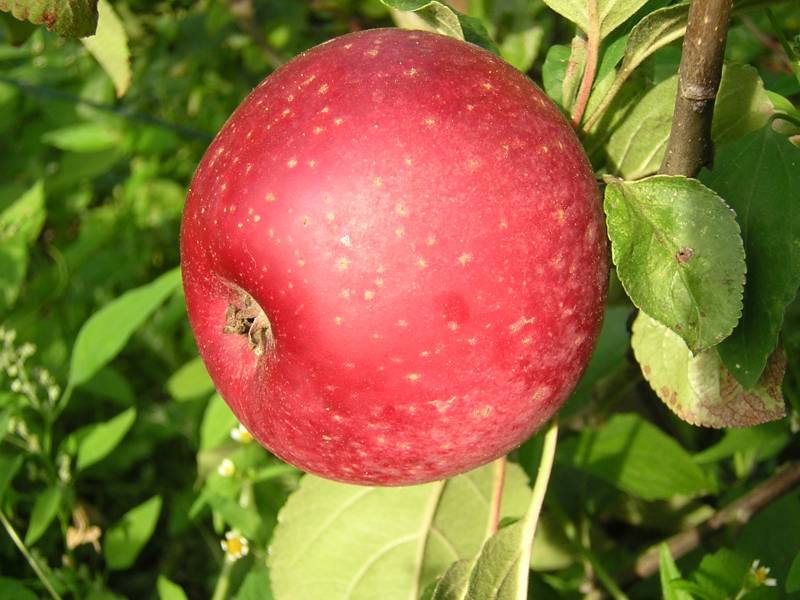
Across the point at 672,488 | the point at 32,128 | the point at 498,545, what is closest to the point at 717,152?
the point at 498,545

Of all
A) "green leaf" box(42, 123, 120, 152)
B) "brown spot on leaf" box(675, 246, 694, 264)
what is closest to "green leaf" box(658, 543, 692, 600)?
"brown spot on leaf" box(675, 246, 694, 264)

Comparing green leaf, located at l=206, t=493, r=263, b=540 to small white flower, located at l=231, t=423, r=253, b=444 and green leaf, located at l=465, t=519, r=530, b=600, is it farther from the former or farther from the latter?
green leaf, located at l=465, t=519, r=530, b=600

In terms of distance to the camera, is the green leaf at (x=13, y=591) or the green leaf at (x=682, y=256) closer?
the green leaf at (x=682, y=256)

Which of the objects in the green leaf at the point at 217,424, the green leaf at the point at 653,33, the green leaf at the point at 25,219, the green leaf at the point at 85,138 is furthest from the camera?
the green leaf at the point at 85,138

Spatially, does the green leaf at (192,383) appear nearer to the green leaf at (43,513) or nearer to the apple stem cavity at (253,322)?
the green leaf at (43,513)

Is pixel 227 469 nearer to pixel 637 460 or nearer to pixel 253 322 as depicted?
pixel 253 322

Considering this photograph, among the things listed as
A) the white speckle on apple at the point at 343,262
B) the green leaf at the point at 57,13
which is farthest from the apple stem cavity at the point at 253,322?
the green leaf at the point at 57,13

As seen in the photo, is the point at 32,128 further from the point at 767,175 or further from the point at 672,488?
the point at 767,175
